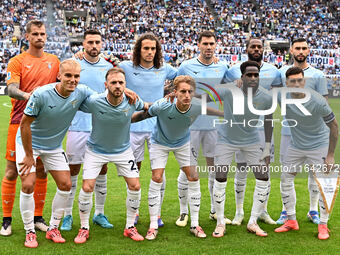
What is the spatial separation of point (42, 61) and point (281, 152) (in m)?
3.46

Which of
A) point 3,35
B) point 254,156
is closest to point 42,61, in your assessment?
point 254,156

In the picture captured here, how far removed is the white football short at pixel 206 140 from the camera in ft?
20.9

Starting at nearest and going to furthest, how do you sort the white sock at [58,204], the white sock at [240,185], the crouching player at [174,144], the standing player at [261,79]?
the white sock at [58,204]
the crouching player at [174,144]
the standing player at [261,79]
the white sock at [240,185]

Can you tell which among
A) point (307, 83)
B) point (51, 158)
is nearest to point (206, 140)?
point (307, 83)

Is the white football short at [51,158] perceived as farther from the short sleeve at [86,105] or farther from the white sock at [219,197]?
the white sock at [219,197]

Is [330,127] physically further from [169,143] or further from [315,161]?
[169,143]

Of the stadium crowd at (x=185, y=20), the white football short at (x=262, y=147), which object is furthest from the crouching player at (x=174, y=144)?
the stadium crowd at (x=185, y=20)

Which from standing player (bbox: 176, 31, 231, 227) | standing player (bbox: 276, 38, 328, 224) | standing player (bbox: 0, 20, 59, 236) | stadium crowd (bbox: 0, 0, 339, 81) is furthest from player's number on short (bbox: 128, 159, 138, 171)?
stadium crowd (bbox: 0, 0, 339, 81)

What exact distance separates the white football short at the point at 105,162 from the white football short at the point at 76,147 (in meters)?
0.40

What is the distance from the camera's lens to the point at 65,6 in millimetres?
42719

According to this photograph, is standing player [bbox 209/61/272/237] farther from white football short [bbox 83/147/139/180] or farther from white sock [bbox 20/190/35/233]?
white sock [bbox 20/190/35/233]

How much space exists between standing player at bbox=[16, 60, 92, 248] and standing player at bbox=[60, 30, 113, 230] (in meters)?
0.49

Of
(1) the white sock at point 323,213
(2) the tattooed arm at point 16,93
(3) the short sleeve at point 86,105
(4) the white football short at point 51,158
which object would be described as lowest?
(1) the white sock at point 323,213

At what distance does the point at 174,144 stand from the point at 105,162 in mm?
902
